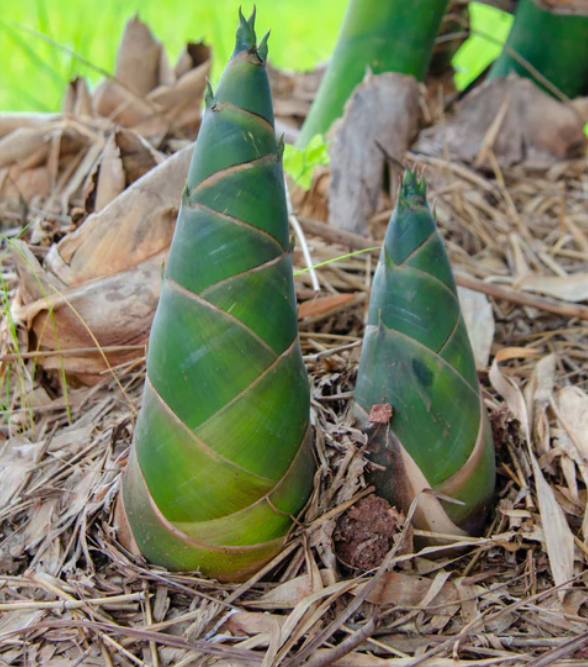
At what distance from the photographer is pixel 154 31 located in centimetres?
318

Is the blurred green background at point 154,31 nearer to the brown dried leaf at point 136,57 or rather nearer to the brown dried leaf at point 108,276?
the brown dried leaf at point 136,57

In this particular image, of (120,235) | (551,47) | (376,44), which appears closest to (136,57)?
(376,44)

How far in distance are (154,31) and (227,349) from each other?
9.52ft

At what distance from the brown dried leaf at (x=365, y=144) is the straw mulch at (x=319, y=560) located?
0.45 meters

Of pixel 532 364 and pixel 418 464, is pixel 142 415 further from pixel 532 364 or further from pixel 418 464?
pixel 532 364

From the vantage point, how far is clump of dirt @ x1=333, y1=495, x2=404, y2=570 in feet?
3.02

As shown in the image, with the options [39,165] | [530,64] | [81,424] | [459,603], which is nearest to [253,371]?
[459,603]

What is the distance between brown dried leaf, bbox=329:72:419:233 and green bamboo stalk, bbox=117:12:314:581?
1.01m

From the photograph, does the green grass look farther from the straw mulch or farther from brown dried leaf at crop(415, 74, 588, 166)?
the straw mulch

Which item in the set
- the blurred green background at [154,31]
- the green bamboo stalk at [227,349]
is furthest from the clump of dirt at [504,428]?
the blurred green background at [154,31]

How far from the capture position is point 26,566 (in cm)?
100

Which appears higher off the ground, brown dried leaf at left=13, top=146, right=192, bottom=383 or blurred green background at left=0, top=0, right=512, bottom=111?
blurred green background at left=0, top=0, right=512, bottom=111

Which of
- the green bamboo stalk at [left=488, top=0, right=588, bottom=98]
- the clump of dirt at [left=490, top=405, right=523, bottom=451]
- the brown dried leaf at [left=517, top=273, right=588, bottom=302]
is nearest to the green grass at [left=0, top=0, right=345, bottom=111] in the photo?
the green bamboo stalk at [left=488, top=0, right=588, bottom=98]

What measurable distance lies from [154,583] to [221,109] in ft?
2.10
